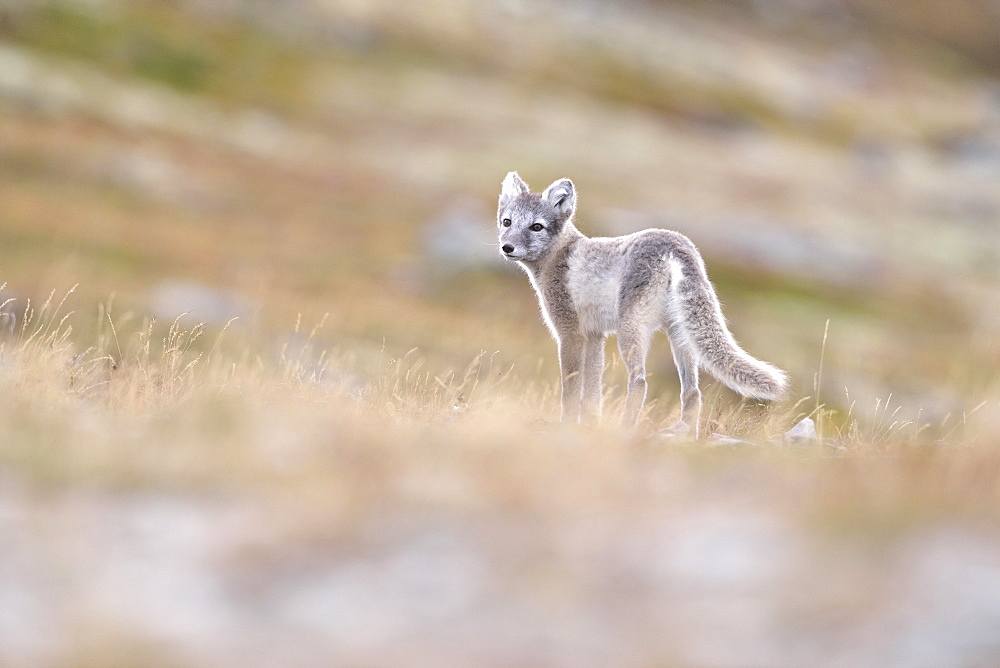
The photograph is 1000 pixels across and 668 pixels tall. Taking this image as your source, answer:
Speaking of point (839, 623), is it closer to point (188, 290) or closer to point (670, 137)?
point (188, 290)

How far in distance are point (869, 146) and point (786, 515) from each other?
139063 mm

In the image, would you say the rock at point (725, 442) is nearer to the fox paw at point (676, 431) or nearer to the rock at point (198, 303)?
the fox paw at point (676, 431)

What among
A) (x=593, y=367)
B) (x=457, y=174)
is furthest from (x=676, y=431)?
(x=457, y=174)

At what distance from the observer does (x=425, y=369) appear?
969 inches

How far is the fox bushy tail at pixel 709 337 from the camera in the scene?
9.34 meters

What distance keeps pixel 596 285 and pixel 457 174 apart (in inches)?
2678

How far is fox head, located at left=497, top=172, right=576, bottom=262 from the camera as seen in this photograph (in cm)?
1173

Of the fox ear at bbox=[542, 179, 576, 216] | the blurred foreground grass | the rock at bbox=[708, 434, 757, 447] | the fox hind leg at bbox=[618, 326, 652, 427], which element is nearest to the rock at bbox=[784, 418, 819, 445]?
the rock at bbox=[708, 434, 757, 447]

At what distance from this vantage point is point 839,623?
14.6 feet

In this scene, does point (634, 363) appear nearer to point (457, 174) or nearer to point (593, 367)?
point (593, 367)

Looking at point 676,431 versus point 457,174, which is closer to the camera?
point 676,431

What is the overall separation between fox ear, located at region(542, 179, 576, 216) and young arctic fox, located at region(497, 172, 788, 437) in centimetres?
1

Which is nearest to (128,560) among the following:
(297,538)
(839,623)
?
(297,538)

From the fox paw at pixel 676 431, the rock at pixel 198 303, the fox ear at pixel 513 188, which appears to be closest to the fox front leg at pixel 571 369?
the fox paw at pixel 676 431
